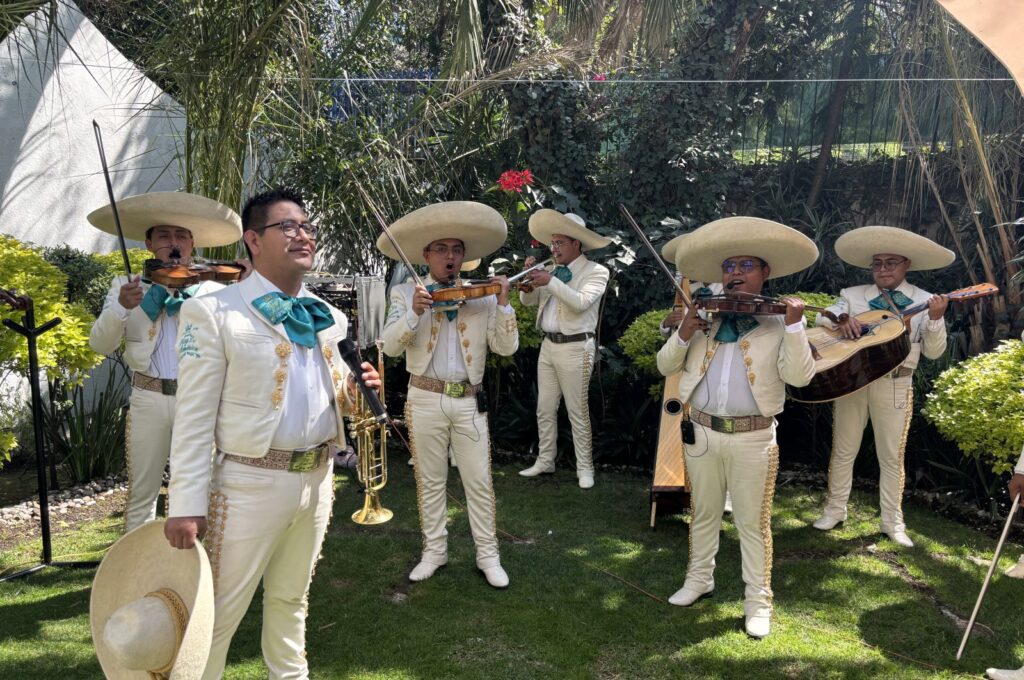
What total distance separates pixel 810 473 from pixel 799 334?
3.96 meters

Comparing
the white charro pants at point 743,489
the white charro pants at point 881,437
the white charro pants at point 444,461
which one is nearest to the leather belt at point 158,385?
the white charro pants at point 444,461

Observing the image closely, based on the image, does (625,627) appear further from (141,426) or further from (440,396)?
(141,426)

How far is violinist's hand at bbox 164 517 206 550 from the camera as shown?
2.76 meters

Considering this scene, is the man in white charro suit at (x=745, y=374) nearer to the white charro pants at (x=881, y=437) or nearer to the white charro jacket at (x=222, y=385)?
the white charro pants at (x=881, y=437)

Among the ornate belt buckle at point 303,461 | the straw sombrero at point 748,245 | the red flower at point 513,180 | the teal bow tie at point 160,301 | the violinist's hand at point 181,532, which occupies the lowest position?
the violinist's hand at point 181,532

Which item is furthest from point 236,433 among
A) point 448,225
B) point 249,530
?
point 448,225

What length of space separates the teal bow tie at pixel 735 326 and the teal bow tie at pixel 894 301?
1.94 meters

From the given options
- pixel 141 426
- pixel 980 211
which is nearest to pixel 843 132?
pixel 980 211

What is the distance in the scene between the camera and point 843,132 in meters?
10.2

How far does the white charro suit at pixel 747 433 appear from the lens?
4.30 metres

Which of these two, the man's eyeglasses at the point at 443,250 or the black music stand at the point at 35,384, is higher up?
the man's eyeglasses at the point at 443,250

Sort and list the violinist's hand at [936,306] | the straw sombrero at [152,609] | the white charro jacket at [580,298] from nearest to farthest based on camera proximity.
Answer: the straw sombrero at [152,609], the violinist's hand at [936,306], the white charro jacket at [580,298]

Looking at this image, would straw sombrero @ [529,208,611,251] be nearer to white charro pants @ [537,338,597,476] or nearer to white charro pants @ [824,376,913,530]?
white charro pants @ [537,338,597,476]

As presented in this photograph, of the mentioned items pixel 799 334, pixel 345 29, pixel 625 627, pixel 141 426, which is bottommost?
pixel 625 627
